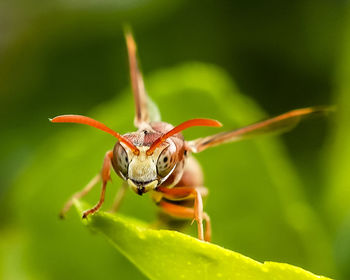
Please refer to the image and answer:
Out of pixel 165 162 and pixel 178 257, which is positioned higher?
pixel 165 162

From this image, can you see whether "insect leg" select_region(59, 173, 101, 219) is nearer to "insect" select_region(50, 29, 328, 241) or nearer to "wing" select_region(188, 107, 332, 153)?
"insect" select_region(50, 29, 328, 241)

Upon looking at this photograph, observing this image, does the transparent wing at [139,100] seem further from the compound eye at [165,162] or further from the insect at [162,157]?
the compound eye at [165,162]

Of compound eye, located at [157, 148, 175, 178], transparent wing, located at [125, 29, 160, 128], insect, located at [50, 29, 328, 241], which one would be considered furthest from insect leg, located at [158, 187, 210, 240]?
transparent wing, located at [125, 29, 160, 128]

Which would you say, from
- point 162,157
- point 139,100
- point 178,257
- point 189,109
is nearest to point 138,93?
point 139,100

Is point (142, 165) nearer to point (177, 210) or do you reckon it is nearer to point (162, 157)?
point (162, 157)

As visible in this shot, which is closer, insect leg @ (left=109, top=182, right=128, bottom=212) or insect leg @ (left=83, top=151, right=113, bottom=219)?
insect leg @ (left=83, top=151, right=113, bottom=219)

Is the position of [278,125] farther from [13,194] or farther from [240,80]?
[13,194]

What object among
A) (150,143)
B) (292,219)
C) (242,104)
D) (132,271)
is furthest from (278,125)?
(132,271)
